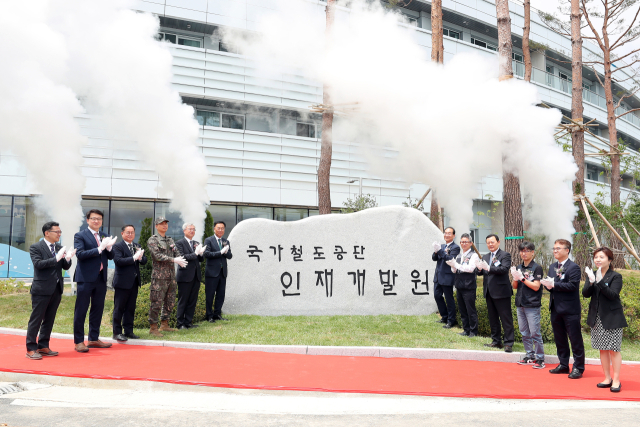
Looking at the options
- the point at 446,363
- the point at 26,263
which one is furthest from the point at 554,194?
the point at 26,263

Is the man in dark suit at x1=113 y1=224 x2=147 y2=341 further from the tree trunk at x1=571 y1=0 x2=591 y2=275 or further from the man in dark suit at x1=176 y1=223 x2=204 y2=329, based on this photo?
the tree trunk at x1=571 y1=0 x2=591 y2=275

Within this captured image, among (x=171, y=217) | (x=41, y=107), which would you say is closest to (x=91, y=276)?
(x=41, y=107)

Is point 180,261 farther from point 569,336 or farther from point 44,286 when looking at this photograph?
point 569,336

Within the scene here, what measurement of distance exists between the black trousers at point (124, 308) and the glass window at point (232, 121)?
533 inches

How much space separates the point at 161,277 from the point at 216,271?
4.67 feet

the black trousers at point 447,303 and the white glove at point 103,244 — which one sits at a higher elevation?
the white glove at point 103,244

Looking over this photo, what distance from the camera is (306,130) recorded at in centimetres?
2100

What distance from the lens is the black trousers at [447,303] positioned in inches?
320

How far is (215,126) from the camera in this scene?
19250mm

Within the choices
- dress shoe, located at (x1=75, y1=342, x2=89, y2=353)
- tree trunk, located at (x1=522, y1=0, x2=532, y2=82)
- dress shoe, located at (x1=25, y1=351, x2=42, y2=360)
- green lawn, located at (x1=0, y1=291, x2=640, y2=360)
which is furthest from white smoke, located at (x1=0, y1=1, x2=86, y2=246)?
tree trunk, located at (x1=522, y1=0, x2=532, y2=82)

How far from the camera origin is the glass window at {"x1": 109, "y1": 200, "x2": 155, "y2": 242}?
18031 millimetres

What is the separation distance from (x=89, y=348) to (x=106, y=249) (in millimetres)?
1484

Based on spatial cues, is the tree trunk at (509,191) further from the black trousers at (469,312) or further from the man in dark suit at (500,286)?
the man in dark suit at (500,286)

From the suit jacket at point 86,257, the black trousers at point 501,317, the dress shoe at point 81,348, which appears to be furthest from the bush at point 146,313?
the black trousers at point 501,317
